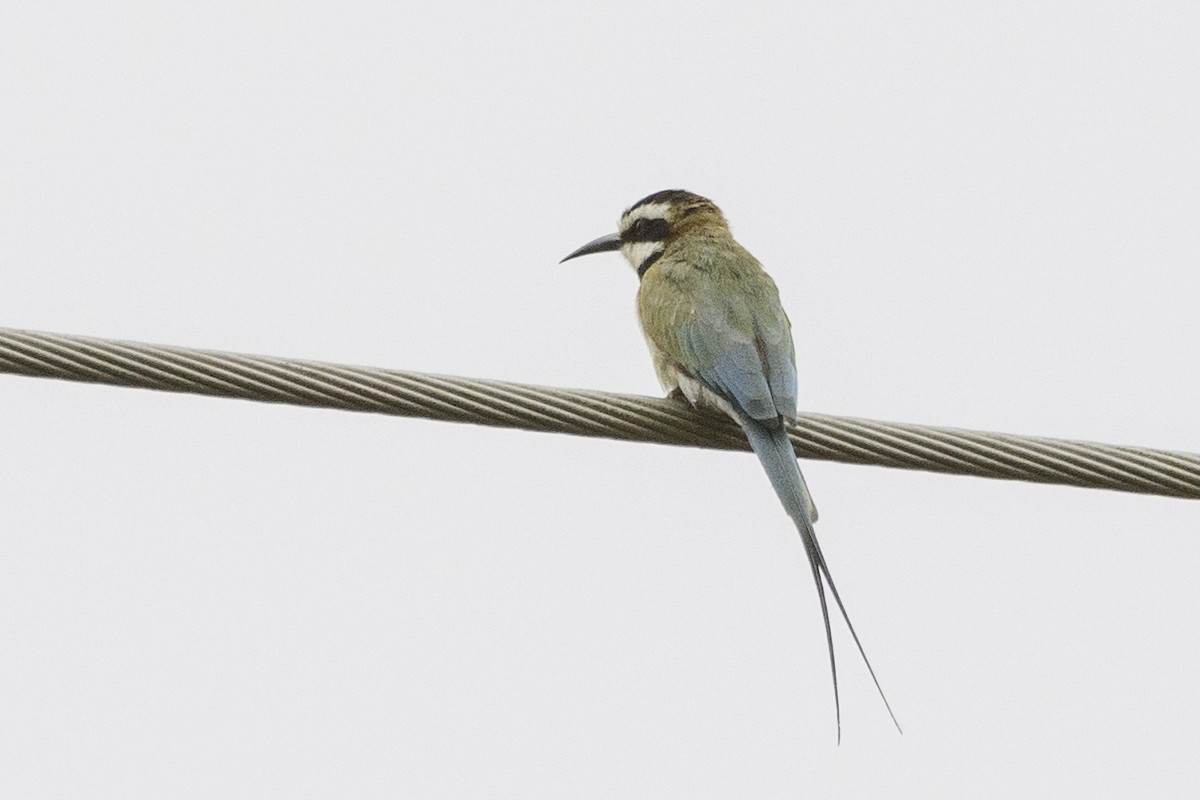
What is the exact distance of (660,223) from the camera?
5781 mm

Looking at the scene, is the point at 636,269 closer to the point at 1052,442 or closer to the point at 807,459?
the point at 807,459

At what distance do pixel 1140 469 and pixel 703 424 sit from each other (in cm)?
109

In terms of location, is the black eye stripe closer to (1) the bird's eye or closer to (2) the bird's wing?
(1) the bird's eye

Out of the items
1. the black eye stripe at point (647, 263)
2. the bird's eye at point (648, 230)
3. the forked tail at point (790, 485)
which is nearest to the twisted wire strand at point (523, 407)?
the forked tail at point (790, 485)

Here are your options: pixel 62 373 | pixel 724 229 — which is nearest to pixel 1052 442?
pixel 62 373

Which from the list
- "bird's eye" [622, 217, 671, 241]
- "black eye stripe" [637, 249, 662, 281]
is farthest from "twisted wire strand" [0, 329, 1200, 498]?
"bird's eye" [622, 217, 671, 241]

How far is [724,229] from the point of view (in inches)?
225

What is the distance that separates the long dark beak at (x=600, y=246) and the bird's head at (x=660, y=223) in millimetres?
13

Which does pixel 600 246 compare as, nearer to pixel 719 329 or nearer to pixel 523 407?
pixel 719 329

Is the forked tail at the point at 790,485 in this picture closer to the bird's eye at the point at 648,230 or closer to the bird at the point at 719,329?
the bird at the point at 719,329

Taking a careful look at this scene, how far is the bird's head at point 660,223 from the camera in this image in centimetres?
570

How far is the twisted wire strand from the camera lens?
3229 mm

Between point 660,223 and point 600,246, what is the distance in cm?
29

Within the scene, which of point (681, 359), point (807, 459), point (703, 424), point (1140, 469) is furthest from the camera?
point (681, 359)
